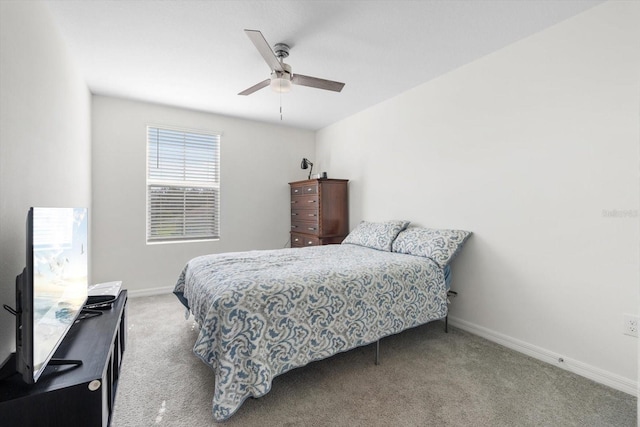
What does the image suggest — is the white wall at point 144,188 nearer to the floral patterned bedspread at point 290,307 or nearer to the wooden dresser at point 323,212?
the wooden dresser at point 323,212

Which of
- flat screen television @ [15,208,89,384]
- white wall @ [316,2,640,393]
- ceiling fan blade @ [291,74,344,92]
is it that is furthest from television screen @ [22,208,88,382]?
white wall @ [316,2,640,393]

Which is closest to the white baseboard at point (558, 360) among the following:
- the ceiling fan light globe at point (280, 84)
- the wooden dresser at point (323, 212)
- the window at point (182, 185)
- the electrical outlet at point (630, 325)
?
the electrical outlet at point (630, 325)

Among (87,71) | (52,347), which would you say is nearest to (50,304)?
(52,347)

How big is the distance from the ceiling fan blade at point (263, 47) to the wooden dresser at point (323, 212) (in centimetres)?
201

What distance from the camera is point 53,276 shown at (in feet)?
4.00

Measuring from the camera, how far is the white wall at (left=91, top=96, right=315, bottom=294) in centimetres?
349

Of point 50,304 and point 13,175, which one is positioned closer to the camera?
point 50,304

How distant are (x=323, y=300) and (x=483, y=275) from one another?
5.28ft

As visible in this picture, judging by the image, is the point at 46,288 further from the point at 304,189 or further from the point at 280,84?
the point at 304,189

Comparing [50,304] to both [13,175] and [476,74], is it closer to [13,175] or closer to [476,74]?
[13,175]

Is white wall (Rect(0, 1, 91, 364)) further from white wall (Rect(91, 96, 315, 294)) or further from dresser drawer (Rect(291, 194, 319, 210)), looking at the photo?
dresser drawer (Rect(291, 194, 319, 210))

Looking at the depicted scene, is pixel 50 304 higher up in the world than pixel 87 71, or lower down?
lower down

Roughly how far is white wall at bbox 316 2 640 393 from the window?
2.79 metres

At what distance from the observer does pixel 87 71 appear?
2.83 metres
